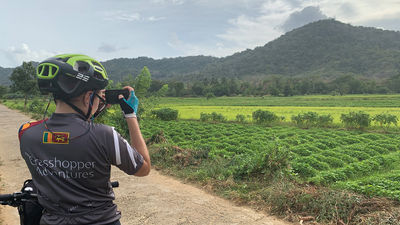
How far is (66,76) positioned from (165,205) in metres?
3.98

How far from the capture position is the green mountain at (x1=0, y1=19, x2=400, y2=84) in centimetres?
11044

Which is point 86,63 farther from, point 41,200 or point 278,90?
point 278,90

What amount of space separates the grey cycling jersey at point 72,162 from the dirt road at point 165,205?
3.01 m

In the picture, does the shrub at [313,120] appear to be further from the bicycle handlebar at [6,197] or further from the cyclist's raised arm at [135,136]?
the bicycle handlebar at [6,197]

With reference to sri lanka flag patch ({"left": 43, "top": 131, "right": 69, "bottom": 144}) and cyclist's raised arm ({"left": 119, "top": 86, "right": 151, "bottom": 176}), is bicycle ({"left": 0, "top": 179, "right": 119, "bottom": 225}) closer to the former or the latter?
sri lanka flag patch ({"left": 43, "top": 131, "right": 69, "bottom": 144})

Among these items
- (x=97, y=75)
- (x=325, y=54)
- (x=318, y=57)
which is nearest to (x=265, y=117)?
(x=97, y=75)

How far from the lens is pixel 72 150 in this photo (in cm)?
152

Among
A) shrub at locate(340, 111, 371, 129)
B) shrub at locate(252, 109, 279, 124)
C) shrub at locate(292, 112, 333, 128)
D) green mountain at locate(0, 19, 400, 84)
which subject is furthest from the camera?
green mountain at locate(0, 19, 400, 84)

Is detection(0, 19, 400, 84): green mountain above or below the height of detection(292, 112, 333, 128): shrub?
above

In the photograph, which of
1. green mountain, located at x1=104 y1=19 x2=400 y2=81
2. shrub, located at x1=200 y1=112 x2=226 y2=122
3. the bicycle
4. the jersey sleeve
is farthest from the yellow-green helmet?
green mountain, located at x1=104 y1=19 x2=400 y2=81

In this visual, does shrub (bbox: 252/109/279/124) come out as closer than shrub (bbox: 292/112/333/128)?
No

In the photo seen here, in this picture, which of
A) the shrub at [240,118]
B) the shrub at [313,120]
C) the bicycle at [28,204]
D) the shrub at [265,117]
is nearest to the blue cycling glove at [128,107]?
the bicycle at [28,204]

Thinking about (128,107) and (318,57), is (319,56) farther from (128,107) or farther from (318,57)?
(128,107)

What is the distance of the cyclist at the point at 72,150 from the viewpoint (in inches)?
60.4
